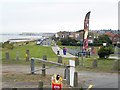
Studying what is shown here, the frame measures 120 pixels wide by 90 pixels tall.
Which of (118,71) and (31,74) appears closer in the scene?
(31,74)

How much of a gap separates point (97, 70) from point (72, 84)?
827cm

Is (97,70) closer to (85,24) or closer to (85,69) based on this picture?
(85,69)

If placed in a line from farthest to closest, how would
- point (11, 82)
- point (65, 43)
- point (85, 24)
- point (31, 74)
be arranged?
point (65, 43) → point (85, 24) → point (31, 74) → point (11, 82)

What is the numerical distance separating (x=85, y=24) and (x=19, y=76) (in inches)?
442

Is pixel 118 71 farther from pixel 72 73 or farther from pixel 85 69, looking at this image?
pixel 72 73

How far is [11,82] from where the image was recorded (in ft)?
58.3

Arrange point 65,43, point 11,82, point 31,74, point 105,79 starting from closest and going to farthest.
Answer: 1. point 11,82
2. point 105,79
3. point 31,74
4. point 65,43

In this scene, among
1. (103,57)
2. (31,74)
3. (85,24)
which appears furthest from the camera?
(103,57)

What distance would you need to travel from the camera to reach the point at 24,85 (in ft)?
54.4

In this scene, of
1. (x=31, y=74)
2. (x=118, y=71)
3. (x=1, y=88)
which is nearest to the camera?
(x=1, y=88)

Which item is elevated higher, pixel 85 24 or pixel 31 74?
pixel 85 24

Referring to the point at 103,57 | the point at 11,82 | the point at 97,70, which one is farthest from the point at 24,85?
the point at 103,57

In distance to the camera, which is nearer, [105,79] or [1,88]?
[1,88]

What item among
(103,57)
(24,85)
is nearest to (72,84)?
(24,85)
